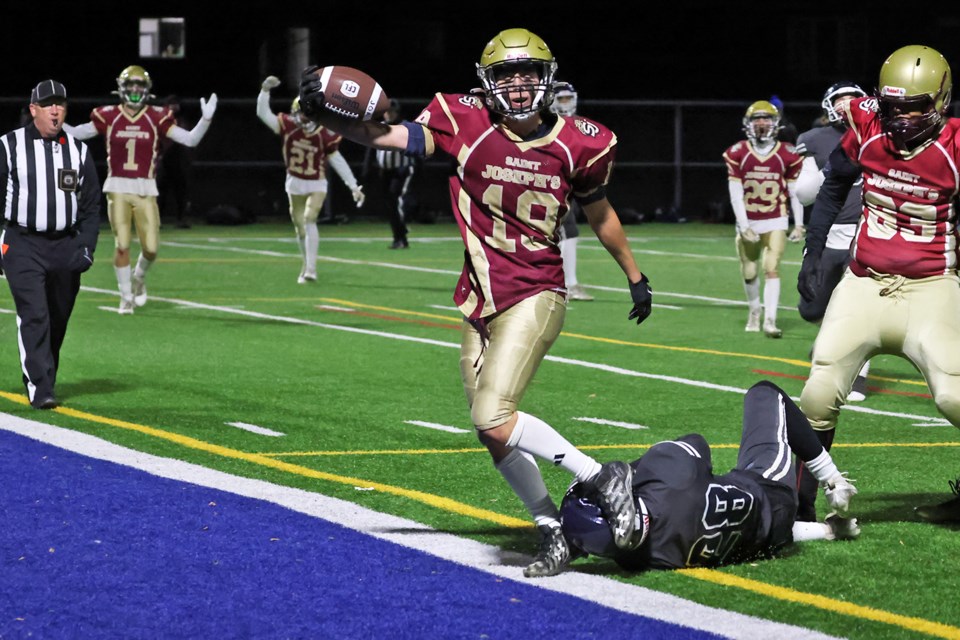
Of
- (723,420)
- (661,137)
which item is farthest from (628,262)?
(661,137)

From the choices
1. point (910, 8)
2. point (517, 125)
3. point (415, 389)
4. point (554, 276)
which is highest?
point (910, 8)

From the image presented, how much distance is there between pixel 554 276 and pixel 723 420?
12.7 feet

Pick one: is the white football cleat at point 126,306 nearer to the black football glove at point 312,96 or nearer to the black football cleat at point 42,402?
the black football cleat at point 42,402

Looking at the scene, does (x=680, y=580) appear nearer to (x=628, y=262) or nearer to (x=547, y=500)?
(x=547, y=500)

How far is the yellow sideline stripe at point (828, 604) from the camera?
17.8 feet

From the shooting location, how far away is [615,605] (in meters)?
5.65

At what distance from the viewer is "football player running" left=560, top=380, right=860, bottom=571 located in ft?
19.6

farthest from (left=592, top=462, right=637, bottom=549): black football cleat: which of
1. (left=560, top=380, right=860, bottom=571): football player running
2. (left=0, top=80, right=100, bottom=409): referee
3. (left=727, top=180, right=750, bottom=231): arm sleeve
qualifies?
(left=727, top=180, right=750, bottom=231): arm sleeve

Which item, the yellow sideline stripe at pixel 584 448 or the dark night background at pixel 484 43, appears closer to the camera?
the yellow sideline stripe at pixel 584 448

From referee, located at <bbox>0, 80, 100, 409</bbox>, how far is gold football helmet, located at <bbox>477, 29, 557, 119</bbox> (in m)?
4.49

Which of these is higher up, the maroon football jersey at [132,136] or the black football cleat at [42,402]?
the maroon football jersey at [132,136]

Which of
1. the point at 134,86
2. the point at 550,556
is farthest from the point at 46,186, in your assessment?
the point at 134,86

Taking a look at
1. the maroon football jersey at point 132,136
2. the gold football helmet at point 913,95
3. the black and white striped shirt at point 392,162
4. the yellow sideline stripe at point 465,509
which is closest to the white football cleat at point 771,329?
the yellow sideline stripe at point 465,509

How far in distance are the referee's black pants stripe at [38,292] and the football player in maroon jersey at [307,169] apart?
8904 millimetres
